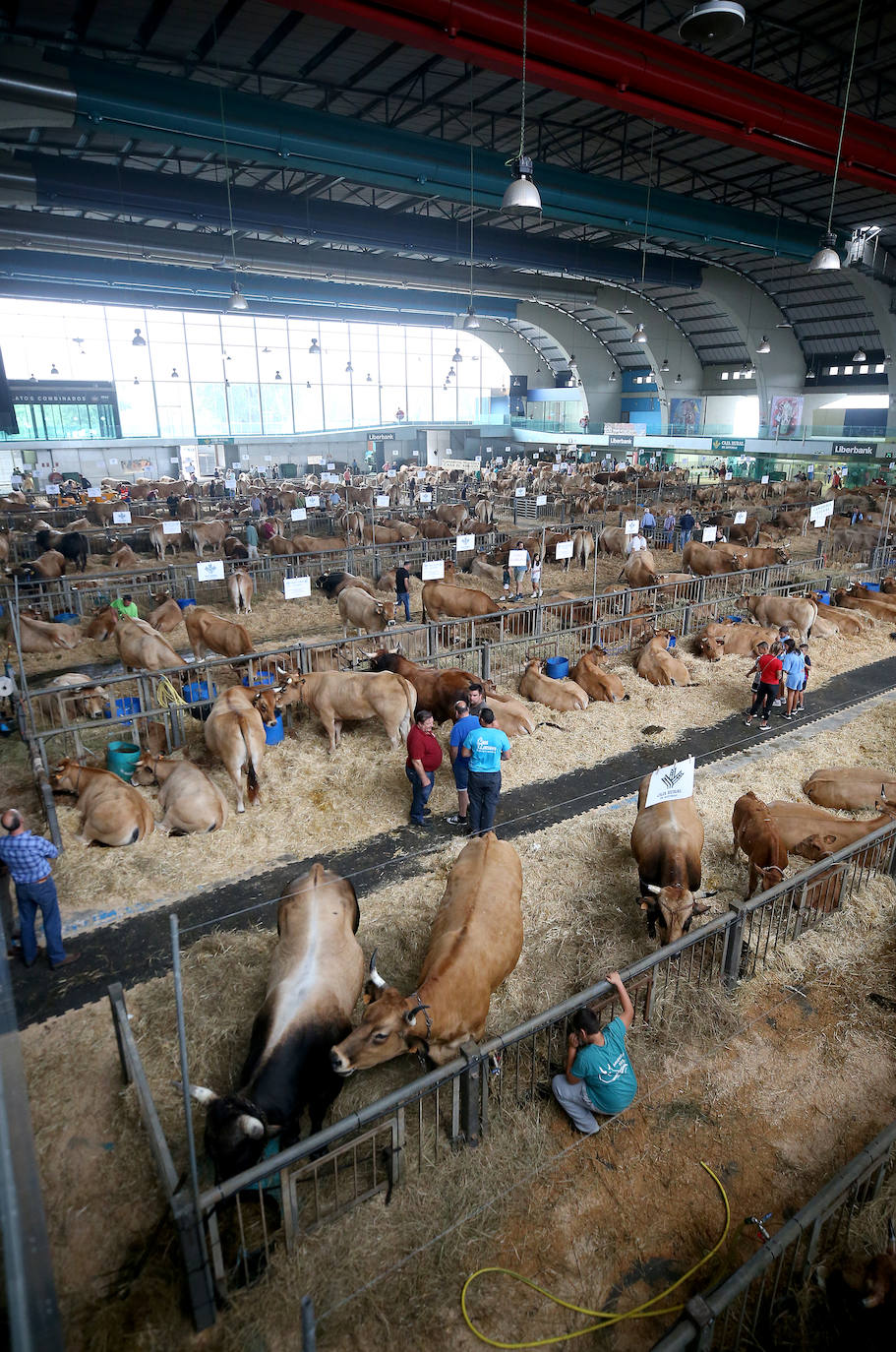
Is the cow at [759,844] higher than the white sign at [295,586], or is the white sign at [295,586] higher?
the white sign at [295,586]

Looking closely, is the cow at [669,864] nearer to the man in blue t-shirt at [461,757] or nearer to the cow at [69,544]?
the man in blue t-shirt at [461,757]

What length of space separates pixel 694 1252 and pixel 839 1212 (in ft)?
2.89

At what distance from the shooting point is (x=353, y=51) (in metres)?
16.6

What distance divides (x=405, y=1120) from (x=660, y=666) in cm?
943

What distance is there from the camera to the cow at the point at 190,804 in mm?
8281

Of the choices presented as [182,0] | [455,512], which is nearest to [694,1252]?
Answer: [182,0]

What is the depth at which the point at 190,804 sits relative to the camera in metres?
8.27

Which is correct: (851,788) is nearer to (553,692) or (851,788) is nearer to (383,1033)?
(553,692)

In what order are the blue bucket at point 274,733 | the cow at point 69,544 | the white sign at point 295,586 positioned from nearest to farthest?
the blue bucket at point 274,733 → the white sign at point 295,586 → the cow at point 69,544

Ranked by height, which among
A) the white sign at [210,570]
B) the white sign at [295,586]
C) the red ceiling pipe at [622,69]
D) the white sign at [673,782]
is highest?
the red ceiling pipe at [622,69]

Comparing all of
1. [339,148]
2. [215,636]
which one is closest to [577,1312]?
[215,636]

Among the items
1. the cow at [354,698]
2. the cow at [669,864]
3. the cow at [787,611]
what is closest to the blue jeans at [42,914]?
the cow at [354,698]

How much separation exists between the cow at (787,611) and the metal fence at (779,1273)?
11.9 metres

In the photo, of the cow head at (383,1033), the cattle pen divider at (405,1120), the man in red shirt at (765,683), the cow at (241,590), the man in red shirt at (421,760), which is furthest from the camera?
the cow at (241,590)
